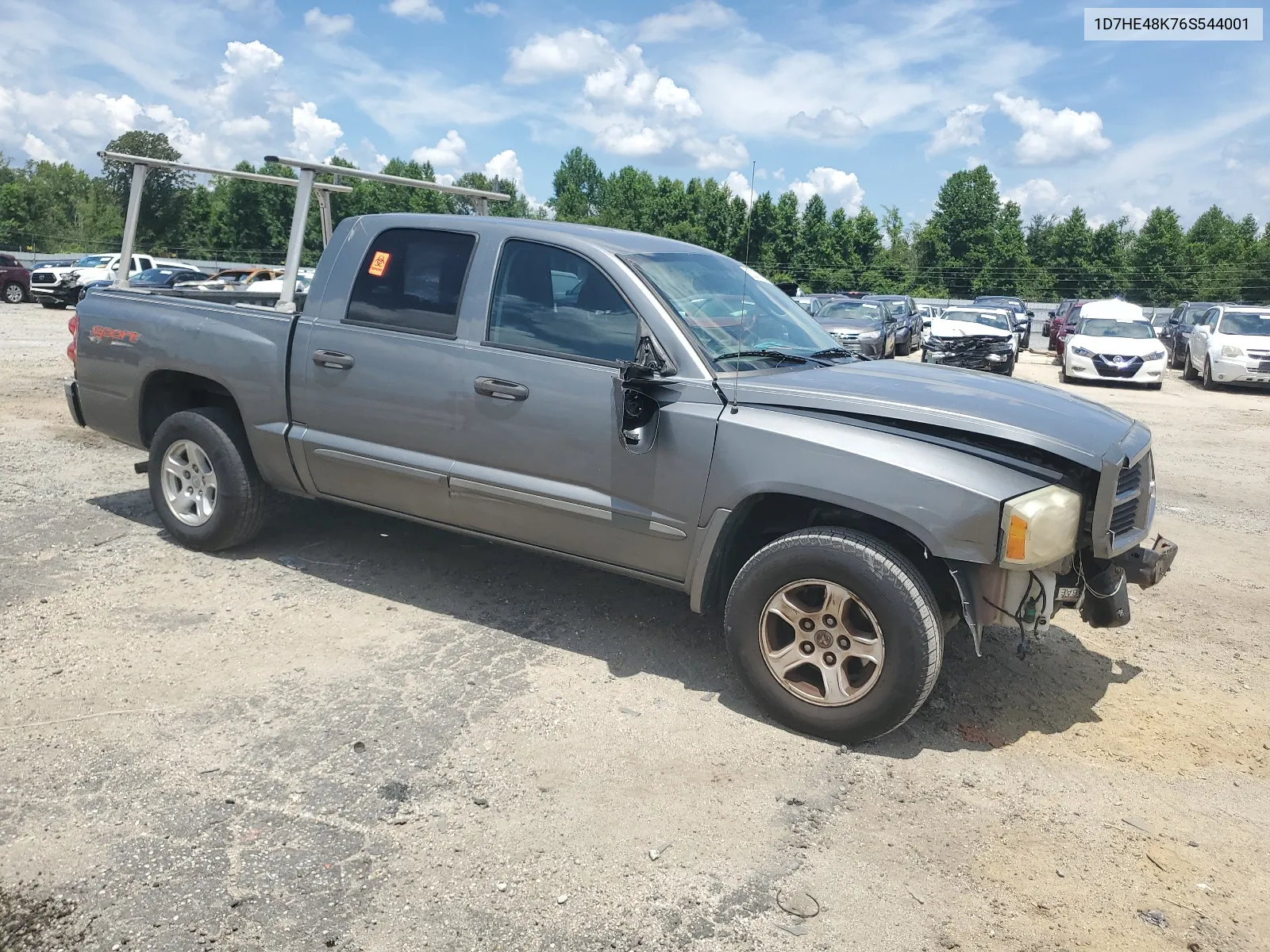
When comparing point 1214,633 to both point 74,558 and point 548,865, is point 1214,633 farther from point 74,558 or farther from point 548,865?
point 74,558

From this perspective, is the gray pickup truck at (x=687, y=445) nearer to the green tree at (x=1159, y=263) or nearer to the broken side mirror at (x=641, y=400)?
the broken side mirror at (x=641, y=400)

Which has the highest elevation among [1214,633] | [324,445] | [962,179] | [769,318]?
[962,179]

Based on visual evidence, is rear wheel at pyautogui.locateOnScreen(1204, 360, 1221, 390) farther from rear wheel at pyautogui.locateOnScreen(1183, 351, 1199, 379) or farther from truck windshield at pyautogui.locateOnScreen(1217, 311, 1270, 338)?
A: rear wheel at pyautogui.locateOnScreen(1183, 351, 1199, 379)

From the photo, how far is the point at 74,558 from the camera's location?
5465mm

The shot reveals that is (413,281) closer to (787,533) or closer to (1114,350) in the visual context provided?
(787,533)

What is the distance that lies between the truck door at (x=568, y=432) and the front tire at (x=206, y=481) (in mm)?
1537

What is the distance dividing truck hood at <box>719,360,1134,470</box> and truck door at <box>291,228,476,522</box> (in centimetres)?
144

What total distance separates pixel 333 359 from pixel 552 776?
8.08ft

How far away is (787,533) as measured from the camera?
157 inches

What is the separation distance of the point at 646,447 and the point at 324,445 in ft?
6.10

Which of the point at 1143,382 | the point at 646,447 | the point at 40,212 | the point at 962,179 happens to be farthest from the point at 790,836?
the point at 40,212

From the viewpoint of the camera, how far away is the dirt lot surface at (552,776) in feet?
8.95

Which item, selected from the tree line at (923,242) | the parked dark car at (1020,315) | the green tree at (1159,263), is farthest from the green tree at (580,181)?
the parked dark car at (1020,315)

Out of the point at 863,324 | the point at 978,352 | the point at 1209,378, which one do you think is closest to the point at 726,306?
the point at 978,352
